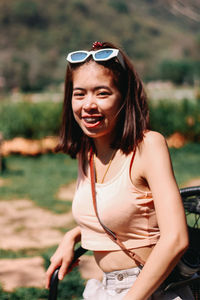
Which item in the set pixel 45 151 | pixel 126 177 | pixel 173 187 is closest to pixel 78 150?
pixel 126 177

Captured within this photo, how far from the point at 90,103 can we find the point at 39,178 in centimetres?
572

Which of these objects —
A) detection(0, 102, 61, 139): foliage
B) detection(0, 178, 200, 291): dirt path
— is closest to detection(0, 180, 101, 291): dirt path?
detection(0, 178, 200, 291): dirt path

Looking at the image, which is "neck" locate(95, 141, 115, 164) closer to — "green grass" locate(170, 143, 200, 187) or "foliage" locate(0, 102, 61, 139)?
"green grass" locate(170, 143, 200, 187)

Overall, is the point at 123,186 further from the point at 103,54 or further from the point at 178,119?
the point at 178,119

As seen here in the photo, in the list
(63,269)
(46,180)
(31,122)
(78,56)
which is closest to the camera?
(78,56)

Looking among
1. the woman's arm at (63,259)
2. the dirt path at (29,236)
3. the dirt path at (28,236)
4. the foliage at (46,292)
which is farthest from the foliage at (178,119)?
the woman's arm at (63,259)

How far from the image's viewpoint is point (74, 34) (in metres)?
76.9

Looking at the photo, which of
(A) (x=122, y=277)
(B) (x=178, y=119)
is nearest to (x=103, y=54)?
(A) (x=122, y=277)

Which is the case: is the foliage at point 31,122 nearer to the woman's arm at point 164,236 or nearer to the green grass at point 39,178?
the green grass at point 39,178

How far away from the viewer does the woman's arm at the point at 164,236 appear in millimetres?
1129

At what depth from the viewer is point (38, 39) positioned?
75.4 meters

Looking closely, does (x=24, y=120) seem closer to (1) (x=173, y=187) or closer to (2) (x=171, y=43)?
(1) (x=173, y=187)

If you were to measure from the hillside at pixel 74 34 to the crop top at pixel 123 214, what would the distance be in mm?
60001

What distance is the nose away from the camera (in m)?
1.28
